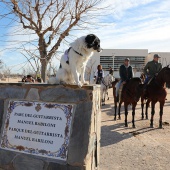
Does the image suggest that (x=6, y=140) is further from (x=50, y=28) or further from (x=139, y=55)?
(x=139, y=55)

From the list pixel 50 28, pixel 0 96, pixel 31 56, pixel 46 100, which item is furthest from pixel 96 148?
pixel 50 28

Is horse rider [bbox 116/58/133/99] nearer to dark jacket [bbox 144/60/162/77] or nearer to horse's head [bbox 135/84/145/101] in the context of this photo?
horse's head [bbox 135/84/145/101]

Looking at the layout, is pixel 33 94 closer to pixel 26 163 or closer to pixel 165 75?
pixel 26 163

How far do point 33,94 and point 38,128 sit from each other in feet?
1.91

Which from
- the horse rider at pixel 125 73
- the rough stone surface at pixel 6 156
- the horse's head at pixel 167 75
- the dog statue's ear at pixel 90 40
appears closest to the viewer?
the dog statue's ear at pixel 90 40

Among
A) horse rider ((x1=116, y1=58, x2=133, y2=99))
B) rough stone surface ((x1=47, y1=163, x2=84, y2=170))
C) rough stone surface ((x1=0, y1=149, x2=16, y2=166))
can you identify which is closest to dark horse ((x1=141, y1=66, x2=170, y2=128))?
horse rider ((x1=116, y1=58, x2=133, y2=99))

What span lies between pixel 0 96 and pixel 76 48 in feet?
5.33

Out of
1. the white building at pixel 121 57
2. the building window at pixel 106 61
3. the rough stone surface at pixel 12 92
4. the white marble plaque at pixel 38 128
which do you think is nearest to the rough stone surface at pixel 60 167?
the white marble plaque at pixel 38 128

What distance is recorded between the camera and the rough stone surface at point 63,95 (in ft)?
12.2

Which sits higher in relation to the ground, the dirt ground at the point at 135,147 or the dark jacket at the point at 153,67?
the dark jacket at the point at 153,67

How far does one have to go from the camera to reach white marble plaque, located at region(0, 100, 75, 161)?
369cm

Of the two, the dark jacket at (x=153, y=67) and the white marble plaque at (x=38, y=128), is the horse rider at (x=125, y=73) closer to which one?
the dark jacket at (x=153, y=67)

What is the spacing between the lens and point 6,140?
13.1ft

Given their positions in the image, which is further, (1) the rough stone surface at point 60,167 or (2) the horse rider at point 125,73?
(2) the horse rider at point 125,73
